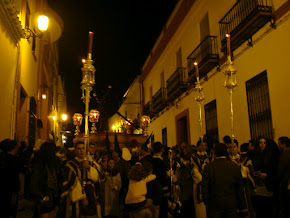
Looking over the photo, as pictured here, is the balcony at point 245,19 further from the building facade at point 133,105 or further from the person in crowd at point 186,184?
the building facade at point 133,105

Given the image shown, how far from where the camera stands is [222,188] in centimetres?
415

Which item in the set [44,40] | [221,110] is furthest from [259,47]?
[44,40]

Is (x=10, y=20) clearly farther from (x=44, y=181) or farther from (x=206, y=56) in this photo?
(x=206, y=56)

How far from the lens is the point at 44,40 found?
14.6 meters

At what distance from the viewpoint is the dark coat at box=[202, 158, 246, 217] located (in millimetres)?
4137

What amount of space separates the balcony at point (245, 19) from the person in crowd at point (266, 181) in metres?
4.29

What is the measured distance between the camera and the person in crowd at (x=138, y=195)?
182 inches

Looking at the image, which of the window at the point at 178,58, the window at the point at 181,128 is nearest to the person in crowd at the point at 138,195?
the window at the point at 181,128

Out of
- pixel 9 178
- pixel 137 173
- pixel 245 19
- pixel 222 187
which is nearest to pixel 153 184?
pixel 137 173

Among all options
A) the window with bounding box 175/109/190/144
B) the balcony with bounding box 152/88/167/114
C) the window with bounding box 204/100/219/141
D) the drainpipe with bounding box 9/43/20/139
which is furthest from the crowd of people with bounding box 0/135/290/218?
the balcony with bounding box 152/88/167/114

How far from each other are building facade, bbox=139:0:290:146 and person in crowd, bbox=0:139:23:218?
17.6ft

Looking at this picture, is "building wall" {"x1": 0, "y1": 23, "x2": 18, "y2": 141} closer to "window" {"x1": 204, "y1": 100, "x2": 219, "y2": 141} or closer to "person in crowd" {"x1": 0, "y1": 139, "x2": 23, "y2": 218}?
"person in crowd" {"x1": 0, "y1": 139, "x2": 23, "y2": 218}

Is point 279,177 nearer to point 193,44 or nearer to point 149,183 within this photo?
point 149,183

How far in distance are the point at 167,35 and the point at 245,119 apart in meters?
10.1
